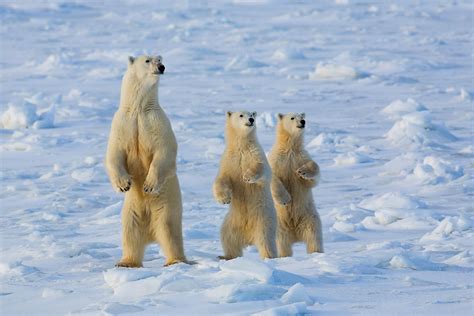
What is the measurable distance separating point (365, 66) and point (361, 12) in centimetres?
993

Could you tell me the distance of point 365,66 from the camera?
1888 cm

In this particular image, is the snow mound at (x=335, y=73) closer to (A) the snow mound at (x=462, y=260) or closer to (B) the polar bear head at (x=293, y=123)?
(B) the polar bear head at (x=293, y=123)

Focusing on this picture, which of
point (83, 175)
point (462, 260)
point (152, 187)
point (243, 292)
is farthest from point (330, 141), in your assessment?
point (243, 292)

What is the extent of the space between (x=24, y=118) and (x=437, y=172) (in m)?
5.95

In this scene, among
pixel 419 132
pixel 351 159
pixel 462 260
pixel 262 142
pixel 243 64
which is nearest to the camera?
pixel 462 260

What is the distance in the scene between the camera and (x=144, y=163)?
17.7ft

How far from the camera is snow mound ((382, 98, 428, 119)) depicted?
13.9 meters

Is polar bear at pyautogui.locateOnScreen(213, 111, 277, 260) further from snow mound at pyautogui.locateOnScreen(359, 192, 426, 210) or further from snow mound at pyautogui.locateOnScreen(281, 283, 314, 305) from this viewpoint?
snow mound at pyautogui.locateOnScreen(359, 192, 426, 210)

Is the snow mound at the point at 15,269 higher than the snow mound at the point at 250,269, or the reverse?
the snow mound at the point at 250,269

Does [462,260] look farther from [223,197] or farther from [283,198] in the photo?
[223,197]

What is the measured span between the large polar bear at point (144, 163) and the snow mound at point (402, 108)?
28.9 ft

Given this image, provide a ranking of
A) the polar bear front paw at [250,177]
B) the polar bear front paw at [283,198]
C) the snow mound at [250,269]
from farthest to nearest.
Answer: the polar bear front paw at [283,198], the polar bear front paw at [250,177], the snow mound at [250,269]

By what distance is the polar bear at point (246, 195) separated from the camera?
5.77m

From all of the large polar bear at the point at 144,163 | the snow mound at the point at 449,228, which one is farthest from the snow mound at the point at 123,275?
the snow mound at the point at 449,228
